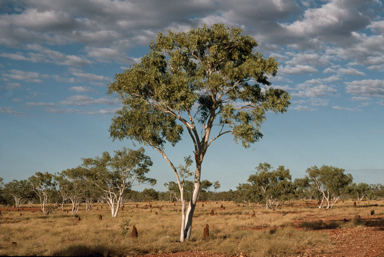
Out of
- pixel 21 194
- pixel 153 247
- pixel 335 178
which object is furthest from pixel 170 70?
pixel 21 194

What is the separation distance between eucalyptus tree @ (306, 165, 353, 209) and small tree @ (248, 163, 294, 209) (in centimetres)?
768

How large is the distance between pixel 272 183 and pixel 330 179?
11109 millimetres

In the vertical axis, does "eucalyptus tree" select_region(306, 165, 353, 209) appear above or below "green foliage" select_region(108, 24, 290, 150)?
below

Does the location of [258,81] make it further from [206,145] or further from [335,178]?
[335,178]

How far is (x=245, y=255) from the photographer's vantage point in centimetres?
1352

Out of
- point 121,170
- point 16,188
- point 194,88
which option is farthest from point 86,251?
point 16,188

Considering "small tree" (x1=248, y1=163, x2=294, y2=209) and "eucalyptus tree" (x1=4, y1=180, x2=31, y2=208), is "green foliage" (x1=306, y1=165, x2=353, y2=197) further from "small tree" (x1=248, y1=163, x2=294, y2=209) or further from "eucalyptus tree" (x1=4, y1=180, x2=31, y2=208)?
"eucalyptus tree" (x1=4, y1=180, x2=31, y2=208)

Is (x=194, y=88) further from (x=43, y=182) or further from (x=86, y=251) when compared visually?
(x=43, y=182)

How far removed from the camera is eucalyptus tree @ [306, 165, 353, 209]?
1940 inches

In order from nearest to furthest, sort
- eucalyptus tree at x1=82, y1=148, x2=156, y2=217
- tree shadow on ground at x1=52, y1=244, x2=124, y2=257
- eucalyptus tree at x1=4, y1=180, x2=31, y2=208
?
1. tree shadow on ground at x1=52, y1=244, x2=124, y2=257
2. eucalyptus tree at x1=82, y1=148, x2=156, y2=217
3. eucalyptus tree at x1=4, y1=180, x2=31, y2=208

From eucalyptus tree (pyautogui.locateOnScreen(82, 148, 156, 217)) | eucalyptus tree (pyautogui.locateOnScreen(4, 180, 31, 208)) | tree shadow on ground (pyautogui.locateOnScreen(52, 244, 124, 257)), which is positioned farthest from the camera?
eucalyptus tree (pyautogui.locateOnScreen(4, 180, 31, 208))

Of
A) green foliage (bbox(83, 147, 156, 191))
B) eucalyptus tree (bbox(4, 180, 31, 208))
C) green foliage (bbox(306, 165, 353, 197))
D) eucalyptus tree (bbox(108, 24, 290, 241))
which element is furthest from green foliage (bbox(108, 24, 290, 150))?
eucalyptus tree (bbox(4, 180, 31, 208))

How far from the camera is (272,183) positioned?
1868 inches

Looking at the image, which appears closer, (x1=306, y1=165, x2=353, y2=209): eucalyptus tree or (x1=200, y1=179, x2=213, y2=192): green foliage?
(x1=306, y1=165, x2=353, y2=209): eucalyptus tree
